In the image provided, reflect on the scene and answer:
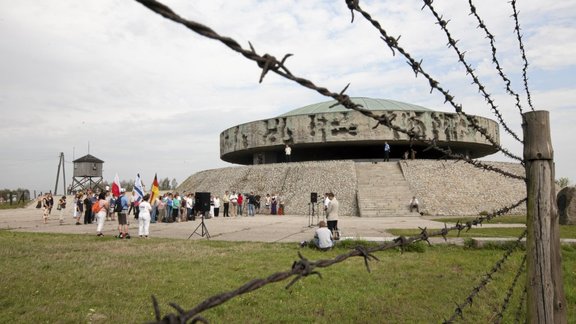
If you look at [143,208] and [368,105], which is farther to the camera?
[368,105]

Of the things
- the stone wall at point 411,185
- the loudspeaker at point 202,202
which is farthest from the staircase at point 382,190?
the loudspeaker at point 202,202

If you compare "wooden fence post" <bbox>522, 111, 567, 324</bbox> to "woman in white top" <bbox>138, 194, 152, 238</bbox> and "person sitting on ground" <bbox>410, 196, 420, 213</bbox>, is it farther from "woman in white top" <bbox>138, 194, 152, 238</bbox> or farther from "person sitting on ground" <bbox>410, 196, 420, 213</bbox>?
"person sitting on ground" <bbox>410, 196, 420, 213</bbox>

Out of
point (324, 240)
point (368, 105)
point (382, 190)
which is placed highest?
point (368, 105)

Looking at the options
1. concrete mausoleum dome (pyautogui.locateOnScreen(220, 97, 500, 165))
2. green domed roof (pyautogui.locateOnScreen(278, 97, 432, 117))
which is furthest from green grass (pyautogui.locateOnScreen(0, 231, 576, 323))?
green domed roof (pyautogui.locateOnScreen(278, 97, 432, 117))

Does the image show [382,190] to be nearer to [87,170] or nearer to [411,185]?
[411,185]

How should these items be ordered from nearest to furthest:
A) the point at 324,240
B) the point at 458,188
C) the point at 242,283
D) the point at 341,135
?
the point at 242,283, the point at 324,240, the point at 458,188, the point at 341,135

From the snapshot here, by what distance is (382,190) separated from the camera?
26938 millimetres

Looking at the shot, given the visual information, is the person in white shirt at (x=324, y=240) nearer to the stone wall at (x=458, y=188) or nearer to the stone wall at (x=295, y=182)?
the stone wall at (x=295, y=182)

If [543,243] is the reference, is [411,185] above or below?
above

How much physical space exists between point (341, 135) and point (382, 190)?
7721 mm

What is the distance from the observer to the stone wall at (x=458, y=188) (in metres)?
25.0

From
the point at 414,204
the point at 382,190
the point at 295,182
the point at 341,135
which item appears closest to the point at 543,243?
the point at 414,204

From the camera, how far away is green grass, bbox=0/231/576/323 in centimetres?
521

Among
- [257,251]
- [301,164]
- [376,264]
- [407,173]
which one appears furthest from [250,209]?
[376,264]
